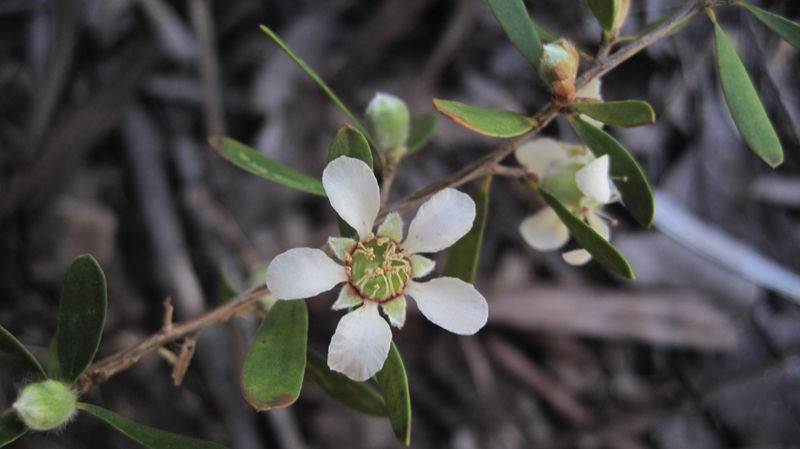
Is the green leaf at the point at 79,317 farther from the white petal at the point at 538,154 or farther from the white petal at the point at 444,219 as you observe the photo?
the white petal at the point at 538,154

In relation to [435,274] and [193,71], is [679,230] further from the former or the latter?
[193,71]

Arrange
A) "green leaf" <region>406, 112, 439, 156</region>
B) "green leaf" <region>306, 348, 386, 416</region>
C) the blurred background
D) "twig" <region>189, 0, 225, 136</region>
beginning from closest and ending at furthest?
"green leaf" <region>306, 348, 386, 416</region> → "green leaf" <region>406, 112, 439, 156</region> → the blurred background → "twig" <region>189, 0, 225, 136</region>

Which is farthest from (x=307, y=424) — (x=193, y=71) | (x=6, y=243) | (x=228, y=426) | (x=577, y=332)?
(x=193, y=71)

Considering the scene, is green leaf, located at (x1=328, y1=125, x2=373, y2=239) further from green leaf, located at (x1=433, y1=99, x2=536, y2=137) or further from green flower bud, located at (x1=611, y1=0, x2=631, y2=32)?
green flower bud, located at (x1=611, y1=0, x2=631, y2=32)

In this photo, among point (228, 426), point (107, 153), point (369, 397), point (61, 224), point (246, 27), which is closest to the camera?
point (369, 397)

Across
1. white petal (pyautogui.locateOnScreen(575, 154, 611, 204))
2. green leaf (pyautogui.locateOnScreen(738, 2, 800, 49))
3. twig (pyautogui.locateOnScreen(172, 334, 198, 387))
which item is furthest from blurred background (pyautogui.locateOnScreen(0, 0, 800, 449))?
white petal (pyautogui.locateOnScreen(575, 154, 611, 204))

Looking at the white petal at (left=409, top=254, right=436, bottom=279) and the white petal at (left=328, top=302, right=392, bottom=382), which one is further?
the white petal at (left=409, top=254, right=436, bottom=279)

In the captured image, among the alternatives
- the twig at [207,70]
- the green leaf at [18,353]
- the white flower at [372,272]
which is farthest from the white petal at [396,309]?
the twig at [207,70]
